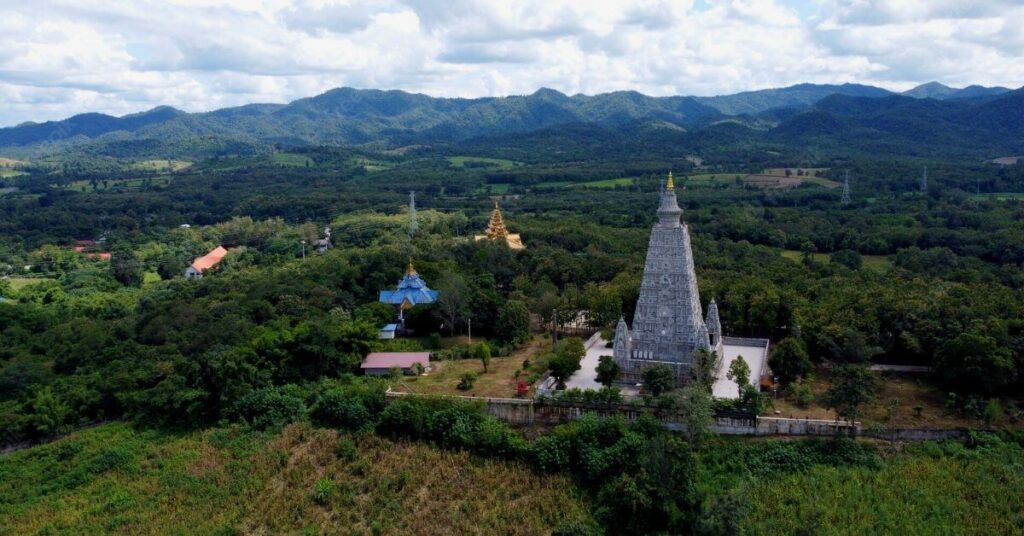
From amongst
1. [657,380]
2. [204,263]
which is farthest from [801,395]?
[204,263]

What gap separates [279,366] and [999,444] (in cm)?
2914

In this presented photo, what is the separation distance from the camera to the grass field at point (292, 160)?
16550 centimetres

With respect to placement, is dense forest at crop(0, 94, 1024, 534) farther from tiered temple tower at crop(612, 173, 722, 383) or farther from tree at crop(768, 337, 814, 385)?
tiered temple tower at crop(612, 173, 722, 383)

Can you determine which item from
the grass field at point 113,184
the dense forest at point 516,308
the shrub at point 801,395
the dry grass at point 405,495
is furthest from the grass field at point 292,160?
the shrub at point 801,395

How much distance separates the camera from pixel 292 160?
562ft

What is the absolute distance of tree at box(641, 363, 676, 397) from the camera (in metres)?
30.6

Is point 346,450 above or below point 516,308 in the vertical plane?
below

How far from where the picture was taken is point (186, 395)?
31844 mm

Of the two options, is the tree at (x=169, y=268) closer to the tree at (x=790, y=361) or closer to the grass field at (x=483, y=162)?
the tree at (x=790, y=361)

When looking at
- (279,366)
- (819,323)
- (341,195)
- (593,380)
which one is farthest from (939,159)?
(279,366)

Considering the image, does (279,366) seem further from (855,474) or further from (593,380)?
(855,474)

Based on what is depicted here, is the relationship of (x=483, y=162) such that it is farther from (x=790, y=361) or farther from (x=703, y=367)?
(x=703, y=367)

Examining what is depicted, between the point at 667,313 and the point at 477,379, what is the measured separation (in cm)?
903

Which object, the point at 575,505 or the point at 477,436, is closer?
the point at 575,505
